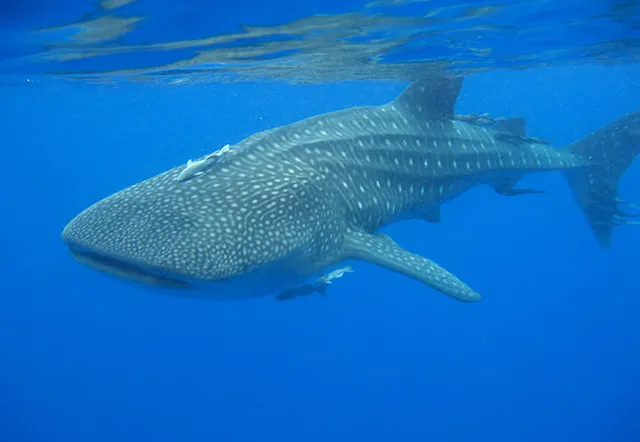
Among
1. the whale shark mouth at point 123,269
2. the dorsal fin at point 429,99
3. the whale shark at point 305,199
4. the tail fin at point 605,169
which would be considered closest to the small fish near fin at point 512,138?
the whale shark at point 305,199

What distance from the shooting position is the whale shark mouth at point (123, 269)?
3633mm

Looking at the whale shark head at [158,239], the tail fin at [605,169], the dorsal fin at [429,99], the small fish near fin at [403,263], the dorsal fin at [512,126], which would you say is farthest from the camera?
the tail fin at [605,169]

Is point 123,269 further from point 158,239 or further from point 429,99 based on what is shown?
point 429,99

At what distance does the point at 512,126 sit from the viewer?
8688 millimetres

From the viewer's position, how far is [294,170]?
5191 millimetres

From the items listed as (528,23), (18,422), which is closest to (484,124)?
(528,23)

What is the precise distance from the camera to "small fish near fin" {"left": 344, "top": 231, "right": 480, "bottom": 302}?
5211mm

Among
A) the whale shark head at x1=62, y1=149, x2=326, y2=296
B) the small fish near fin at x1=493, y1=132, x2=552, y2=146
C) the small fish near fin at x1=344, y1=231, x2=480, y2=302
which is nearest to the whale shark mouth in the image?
the whale shark head at x1=62, y1=149, x2=326, y2=296

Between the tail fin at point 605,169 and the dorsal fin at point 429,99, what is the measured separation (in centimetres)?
382

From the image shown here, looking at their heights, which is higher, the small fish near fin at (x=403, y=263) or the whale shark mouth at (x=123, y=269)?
the whale shark mouth at (x=123, y=269)

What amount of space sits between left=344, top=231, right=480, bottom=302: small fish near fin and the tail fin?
19.7 feet

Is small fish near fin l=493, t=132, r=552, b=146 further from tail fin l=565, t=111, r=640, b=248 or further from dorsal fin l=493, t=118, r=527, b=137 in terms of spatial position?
tail fin l=565, t=111, r=640, b=248

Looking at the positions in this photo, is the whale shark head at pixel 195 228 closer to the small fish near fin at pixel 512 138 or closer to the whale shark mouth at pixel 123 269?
the whale shark mouth at pixel 123 269

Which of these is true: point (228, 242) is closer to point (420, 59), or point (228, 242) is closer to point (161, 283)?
point (161, 283)
